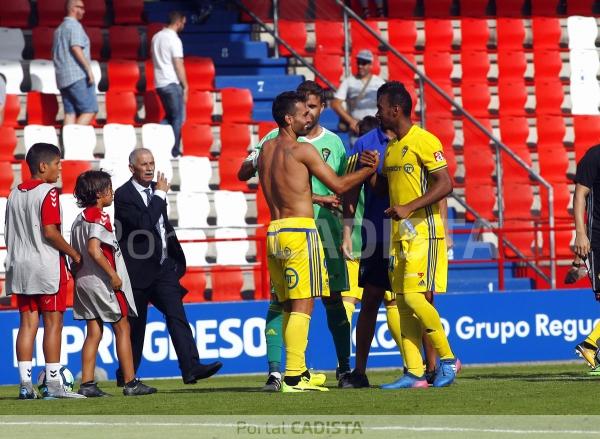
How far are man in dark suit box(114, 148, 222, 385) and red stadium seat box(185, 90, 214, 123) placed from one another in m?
6.70

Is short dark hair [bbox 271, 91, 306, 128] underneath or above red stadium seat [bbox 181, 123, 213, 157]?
underneath

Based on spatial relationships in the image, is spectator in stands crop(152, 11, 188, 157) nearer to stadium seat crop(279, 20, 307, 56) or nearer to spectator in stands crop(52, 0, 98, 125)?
spectator in stands crop(52, 0, 98, 125)

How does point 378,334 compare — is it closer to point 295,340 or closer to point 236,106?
point 236,106

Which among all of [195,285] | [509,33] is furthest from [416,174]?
[509,33]

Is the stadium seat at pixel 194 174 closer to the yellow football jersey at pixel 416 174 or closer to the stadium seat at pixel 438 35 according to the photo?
the stadium seat at pixel 438 35

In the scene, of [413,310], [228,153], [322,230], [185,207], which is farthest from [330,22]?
[413,310]

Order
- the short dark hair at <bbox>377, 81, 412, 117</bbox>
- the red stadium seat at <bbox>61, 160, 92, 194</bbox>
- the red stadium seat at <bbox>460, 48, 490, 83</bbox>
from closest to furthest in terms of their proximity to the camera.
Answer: the short dark hair at <bbox>377, 81, 412, 117</bbox> < the red stadium seat at <bbox>61, 160, 92, 194</bbox> < the red stadium seat at <bbox>460, 48, 490, 83</bbox>

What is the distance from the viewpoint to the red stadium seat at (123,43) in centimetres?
1884

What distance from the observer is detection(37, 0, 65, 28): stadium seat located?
61.5ft

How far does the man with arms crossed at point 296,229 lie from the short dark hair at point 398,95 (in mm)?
386

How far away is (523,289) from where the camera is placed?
1667 centimetres

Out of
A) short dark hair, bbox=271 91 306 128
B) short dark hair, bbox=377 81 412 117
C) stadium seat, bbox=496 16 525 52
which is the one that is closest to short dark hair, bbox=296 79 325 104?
short dark hair, bbox=271 91 306 128

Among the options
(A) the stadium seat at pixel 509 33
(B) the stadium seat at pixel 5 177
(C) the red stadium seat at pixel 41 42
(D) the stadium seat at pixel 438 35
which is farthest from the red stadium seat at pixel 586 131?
(B) the stadium seat at pixel 5 177

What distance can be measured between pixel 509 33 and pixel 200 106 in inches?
224
